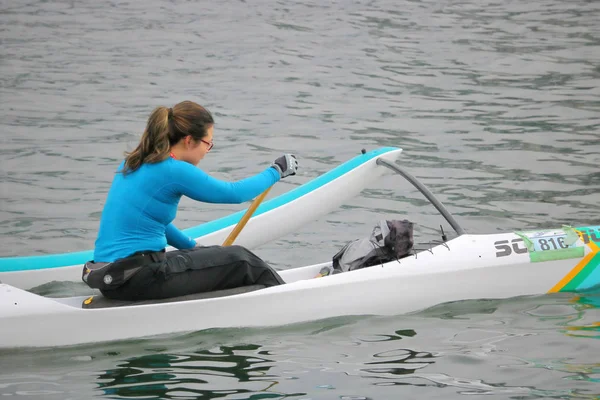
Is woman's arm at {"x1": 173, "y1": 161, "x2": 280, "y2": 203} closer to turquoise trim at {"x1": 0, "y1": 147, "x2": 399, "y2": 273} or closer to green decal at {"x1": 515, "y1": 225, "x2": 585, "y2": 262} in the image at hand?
turquoise trim at {"x1": 0, "y1": 147, "x2": 399, "y2": 273}

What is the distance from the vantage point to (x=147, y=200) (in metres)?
5.28

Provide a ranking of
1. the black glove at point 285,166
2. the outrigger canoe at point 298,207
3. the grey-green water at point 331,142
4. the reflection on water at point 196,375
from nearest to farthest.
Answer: the reflection on water at point 196,375, the grey-green water at point 331,142, the black glove at point 285,166, the outrigger canoe at point 298,207

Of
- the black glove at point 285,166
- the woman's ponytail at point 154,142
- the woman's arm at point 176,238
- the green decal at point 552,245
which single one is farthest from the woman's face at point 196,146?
the green decal at point 552,245

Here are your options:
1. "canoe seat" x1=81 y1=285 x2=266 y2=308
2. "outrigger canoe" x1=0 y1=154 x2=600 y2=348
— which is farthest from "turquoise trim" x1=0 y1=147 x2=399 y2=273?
"canoe seat" x1=81 y1=285 x2=266 y2=308

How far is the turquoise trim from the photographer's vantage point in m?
6.59

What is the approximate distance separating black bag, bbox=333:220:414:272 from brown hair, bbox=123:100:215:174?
148 centimetres

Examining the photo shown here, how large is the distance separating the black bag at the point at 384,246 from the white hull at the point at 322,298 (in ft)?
0.40

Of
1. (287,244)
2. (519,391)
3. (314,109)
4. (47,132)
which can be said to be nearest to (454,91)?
(314,109)

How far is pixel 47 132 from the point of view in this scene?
12.0 meters

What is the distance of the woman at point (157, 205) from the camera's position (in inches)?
207

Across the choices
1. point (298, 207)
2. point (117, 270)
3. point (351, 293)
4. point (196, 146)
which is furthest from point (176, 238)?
point (298, 207)

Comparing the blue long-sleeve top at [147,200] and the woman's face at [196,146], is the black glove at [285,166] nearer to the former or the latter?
the blue long-sleeve top at [147,200]

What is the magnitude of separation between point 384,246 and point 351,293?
0.47 m

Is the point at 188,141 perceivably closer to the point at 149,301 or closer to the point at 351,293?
the point at 149,301
